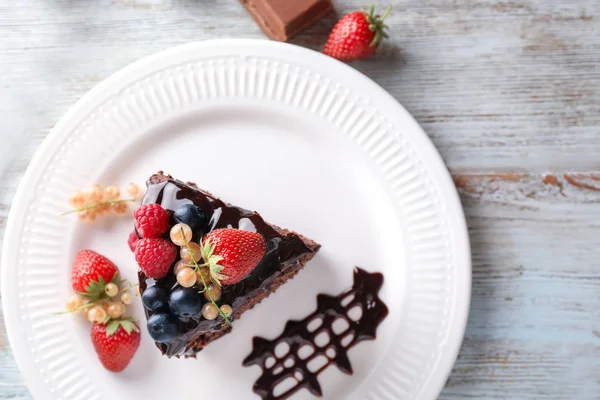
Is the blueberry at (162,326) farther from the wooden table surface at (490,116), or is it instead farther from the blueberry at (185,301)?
the wooden table surface at (490,116)

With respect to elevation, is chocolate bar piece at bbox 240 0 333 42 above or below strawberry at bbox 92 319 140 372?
above

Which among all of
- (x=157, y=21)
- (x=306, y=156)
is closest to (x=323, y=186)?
(x=306, y=156)

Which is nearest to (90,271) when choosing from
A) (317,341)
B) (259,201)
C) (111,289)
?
(111,289)

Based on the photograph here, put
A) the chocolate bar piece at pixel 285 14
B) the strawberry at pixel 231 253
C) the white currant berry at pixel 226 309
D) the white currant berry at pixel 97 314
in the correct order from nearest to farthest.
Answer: the strawberry at pixel 231 253 < the white currant berry at pixel 226 309 < the white currant berry at pixel 97 314 < the chocolate bar piece at pixel 285 14

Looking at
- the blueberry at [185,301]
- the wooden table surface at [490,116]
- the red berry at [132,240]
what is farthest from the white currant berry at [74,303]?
the blueberry at [185,301]


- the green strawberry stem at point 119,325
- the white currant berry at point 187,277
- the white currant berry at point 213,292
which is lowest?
the green strawberry stem at point 119,325

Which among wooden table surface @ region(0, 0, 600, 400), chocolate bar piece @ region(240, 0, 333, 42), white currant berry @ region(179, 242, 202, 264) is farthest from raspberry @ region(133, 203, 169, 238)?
chocolate bar piece @ region(240, 0, 333, 42)

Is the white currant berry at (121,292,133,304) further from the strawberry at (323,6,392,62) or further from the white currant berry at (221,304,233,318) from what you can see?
the strawberry at (323,6,392,62)
